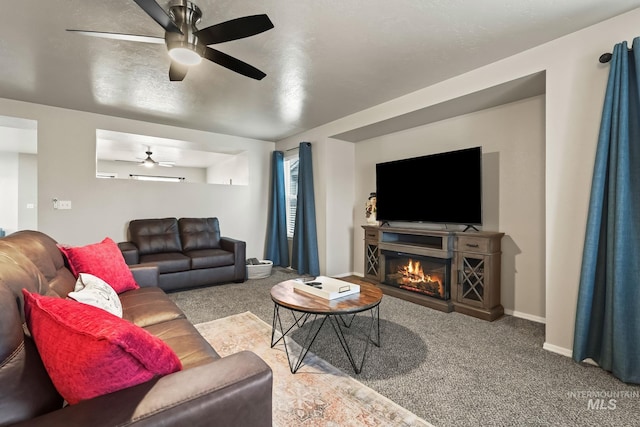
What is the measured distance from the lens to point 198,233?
4.73 meters

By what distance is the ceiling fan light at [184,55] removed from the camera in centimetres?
195

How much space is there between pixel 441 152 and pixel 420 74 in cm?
113

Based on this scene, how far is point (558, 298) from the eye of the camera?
7.67 feet

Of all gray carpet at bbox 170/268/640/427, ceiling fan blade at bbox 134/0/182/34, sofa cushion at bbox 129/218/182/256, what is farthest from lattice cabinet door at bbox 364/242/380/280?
ceiling fan blade at bbox 134/0/182/34

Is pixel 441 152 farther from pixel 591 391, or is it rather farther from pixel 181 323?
pixel 181 323

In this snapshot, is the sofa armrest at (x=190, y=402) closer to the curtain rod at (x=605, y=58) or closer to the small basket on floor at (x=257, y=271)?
the curtain rod at (x=605, y=58)

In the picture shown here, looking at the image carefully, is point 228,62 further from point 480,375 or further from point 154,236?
point 154,236

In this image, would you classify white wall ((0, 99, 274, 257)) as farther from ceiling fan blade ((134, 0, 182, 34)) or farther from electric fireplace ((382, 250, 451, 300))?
ceiling fan blade ((134, 0, 182, 34))

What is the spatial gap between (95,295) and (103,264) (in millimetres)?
940

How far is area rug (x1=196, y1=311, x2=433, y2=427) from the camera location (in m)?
1.59

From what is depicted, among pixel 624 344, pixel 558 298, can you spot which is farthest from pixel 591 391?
pixel 558 298

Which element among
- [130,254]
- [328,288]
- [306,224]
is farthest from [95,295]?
[306,224]

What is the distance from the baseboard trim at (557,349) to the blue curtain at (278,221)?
13.0 ft

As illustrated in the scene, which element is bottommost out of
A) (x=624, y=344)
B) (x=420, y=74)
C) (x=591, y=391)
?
(x=591, y=391)
